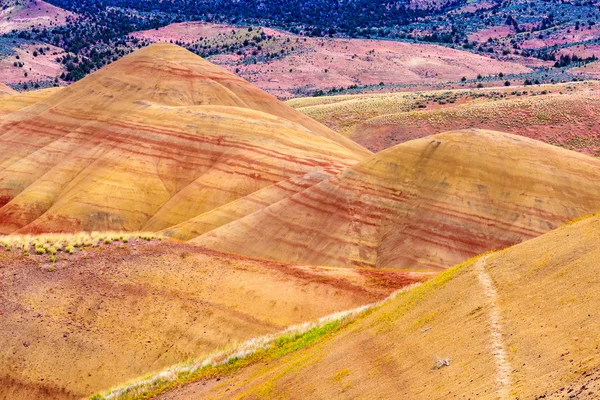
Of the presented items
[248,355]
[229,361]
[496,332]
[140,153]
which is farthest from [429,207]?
[140,153]

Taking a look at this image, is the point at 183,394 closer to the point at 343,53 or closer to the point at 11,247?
the point at 11,247

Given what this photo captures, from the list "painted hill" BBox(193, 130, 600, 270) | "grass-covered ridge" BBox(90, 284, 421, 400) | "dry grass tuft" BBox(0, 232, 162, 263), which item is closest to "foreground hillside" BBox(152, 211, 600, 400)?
"grass-covered ridge" BBox(90, 284, 421, 400)

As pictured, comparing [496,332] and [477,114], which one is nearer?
[496,332]

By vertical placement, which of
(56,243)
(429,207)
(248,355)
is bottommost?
(429,207)

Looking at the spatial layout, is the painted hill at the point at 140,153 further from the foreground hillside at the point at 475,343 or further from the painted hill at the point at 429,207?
the foreground hillside at the point at 475,343

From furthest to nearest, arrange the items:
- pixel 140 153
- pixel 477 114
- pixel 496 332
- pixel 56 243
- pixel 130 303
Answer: pixel 477 114
pixel 140 153
pixel 56 243
pixel 130 303
pixel 496 332

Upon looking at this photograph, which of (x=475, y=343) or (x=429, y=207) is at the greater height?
(x=475, y=343)

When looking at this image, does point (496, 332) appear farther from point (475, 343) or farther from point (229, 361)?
point (229, 361)

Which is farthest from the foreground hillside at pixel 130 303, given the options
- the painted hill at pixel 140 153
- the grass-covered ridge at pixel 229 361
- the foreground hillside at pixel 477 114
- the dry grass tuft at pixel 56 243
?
the foreground hillside at pixel 477 114

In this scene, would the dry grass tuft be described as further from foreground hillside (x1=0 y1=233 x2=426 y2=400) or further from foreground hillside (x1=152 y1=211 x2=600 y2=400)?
foreground hillside (x1=152 y1=211 x2=600 y2=400)
